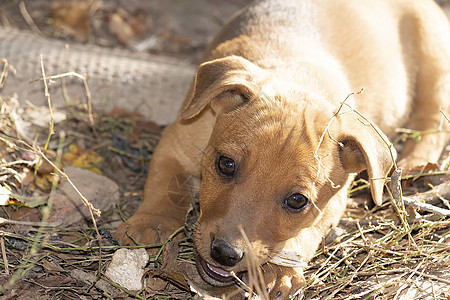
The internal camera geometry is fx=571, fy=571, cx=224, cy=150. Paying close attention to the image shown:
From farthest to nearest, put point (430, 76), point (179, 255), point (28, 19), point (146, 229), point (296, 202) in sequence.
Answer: point (28, 19) < point (430, 76) < point (146, 229) < point (179, 255) < point (296, 202)

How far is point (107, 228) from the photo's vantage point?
178 inches

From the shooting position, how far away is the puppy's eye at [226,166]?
12.8 ft

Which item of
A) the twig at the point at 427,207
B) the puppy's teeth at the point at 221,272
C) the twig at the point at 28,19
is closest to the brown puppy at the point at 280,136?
the puppy's teeth at the point at 221,272

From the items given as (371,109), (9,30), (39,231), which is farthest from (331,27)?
(9,30)

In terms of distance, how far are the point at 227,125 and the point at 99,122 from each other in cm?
218

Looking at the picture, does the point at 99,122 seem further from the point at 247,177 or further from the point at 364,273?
the point at 364,273

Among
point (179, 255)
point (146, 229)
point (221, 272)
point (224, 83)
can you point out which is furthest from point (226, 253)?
point (224, 83)

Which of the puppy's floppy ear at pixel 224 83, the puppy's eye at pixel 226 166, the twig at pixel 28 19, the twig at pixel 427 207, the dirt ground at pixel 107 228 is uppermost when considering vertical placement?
the puppy's floppy ear at pixel 224 83

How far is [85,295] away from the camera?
3.93 meters

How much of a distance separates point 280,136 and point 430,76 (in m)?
3.09

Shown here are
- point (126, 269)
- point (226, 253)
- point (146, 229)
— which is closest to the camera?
point (226, 253)

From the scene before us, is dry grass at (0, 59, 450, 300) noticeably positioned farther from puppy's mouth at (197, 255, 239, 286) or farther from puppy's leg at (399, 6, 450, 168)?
puppy's leg at (399, 6, 450, 168)

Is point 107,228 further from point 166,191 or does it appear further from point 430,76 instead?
point 430,76

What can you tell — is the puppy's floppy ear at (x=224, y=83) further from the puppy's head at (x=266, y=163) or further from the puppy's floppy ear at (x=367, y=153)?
the puppy's floppy ear at (x=367, y=153)
